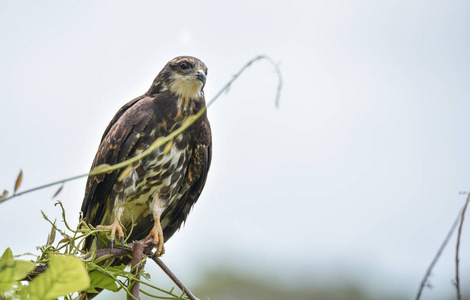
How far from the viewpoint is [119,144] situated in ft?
12.6

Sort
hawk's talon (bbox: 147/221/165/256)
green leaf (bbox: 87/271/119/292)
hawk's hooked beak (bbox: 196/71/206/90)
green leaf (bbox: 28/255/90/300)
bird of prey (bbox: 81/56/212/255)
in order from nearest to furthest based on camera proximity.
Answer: green leaf (bbox: 28/255/90/300) → green leaf (bbox: 87/271/119/292) → hawk's talon (bbox: 147/221/165/256) → bird of prey (bbox: 81/56/212/255) → hawk's hooked beak (bbox: 196/71/206/90)

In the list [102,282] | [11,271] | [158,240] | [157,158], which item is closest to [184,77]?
[157,158]

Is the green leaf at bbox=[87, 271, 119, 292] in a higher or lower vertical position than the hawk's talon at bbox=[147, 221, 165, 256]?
lower

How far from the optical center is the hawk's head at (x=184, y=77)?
13.4 ft

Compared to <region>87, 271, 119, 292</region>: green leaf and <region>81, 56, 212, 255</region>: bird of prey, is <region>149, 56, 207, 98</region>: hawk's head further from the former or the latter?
<region>87, 271, 119, 292</region>: green leaf

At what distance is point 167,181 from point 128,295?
228 cm

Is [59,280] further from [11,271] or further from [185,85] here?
[185,85]

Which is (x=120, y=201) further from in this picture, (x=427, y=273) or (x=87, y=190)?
(x=427, y=273)

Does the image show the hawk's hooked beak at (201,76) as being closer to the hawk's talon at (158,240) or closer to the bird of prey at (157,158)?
the bird of prey at (157,158)

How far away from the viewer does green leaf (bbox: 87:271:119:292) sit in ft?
5.22

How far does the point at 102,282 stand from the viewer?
1617 millimetres

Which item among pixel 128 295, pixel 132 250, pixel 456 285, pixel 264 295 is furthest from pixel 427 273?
pixel 264 295

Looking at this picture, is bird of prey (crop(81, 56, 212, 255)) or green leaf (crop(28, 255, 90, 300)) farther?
bird of prey (crop(81, 56, 212, 255))

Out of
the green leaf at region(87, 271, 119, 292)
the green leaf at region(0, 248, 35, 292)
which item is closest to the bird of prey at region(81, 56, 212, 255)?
the green leaf at region(87, 271, 119, 292)
